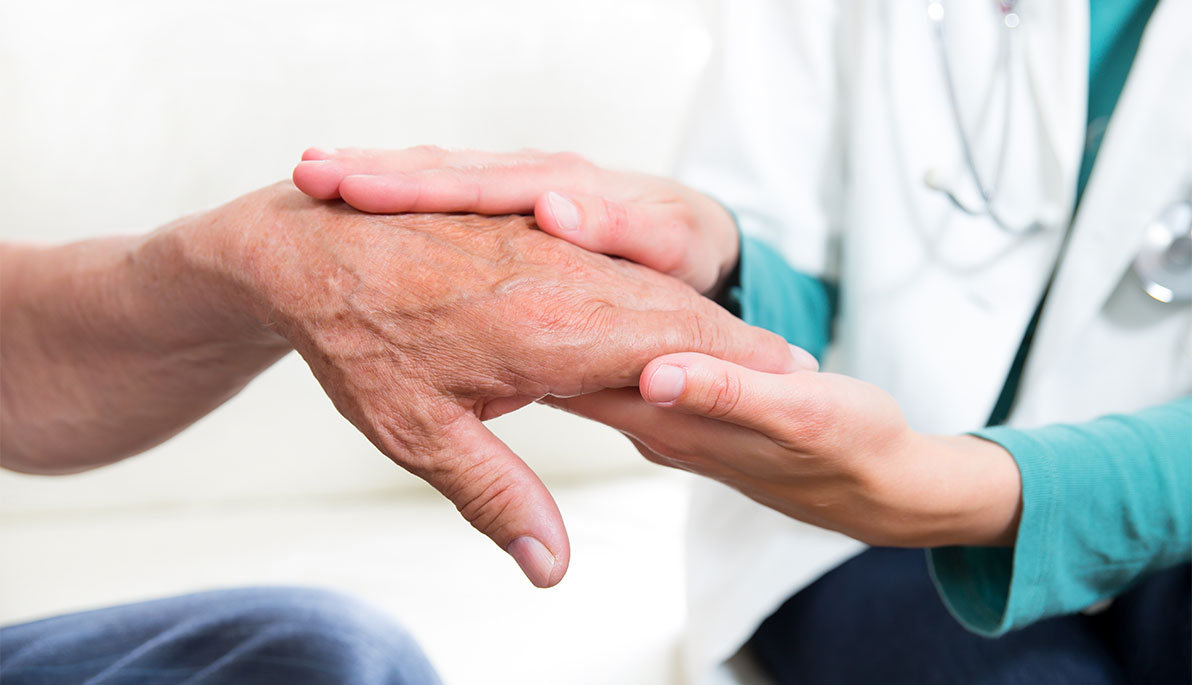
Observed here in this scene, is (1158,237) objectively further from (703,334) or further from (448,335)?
(448,335)

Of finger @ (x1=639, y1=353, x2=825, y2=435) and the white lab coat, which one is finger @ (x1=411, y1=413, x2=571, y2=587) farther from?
the white lab coat

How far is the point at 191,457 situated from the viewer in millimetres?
1030

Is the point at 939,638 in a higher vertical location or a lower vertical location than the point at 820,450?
lower

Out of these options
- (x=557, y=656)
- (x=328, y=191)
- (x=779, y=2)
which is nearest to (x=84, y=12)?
(x=328, y=191)

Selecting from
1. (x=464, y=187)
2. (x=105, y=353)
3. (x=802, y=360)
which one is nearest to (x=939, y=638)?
(x=802, y=360)

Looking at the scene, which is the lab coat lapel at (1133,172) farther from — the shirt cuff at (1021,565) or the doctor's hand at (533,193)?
the doctor's hand at (533,193)

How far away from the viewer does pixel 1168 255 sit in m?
0.62

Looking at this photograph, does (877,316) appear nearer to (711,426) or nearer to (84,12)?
(711,426)

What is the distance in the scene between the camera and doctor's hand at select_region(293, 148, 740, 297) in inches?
19.3

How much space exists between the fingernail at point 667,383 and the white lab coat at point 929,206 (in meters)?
0.36

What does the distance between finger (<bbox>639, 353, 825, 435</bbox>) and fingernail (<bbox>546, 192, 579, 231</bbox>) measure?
12 centimetres

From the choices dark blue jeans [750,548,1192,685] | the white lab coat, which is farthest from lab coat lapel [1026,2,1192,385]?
dark blue jeans [750,548,1192,685]

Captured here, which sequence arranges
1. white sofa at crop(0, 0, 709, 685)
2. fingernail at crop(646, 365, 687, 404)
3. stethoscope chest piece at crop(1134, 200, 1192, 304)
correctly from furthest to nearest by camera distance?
white sofa at crop(0, 0, 709, 685) < stethoscope chest piece at crop(1134, 200, 1192, 304) < fingernail at crop(646, 365, 687, 404)

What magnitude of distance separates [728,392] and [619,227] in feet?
0.53
